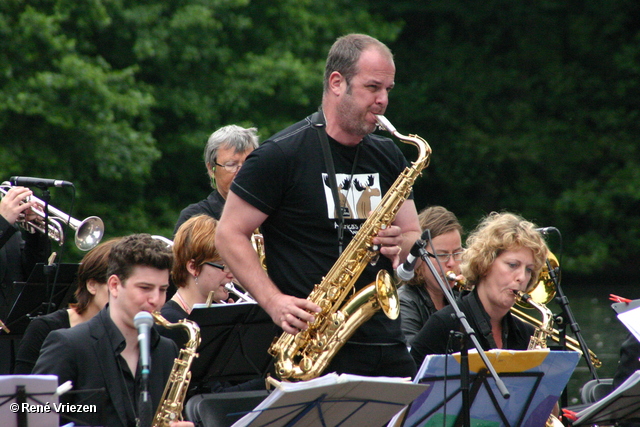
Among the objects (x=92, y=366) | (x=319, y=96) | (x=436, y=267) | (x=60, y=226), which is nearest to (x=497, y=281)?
(x=436, y=267)

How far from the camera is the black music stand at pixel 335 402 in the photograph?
123 inches

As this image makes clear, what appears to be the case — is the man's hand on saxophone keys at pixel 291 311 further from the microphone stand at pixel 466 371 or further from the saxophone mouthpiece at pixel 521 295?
the saxophone mouthpiece at pixel 521 295

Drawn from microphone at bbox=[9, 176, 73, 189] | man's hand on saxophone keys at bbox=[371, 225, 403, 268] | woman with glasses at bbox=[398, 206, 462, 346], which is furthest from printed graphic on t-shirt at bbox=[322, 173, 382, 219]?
microphone at bbox=[9, 176, 73, 189]

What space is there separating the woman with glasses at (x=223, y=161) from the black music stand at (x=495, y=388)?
8.73ft

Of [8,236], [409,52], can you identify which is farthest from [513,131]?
[8,236]

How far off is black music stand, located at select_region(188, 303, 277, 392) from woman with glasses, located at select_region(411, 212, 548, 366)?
0.87m

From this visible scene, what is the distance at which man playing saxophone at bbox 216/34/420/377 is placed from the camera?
372cm

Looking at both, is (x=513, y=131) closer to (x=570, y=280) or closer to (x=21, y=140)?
(x=570, y=280)

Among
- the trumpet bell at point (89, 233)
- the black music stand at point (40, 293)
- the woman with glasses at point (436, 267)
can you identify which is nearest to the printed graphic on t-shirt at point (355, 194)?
the woman with glasses at point (436, 267)

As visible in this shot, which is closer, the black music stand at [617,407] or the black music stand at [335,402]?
the black music stand at [335,402]

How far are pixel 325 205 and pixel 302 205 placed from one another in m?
0.10

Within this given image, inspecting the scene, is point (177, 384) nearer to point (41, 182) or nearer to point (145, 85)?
point (41, 182)

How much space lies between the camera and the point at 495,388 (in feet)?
12.5

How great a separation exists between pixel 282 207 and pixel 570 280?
17.8 m
